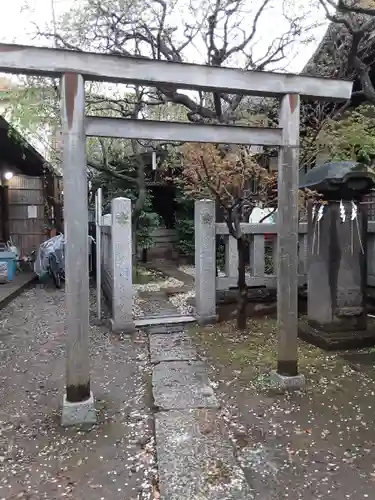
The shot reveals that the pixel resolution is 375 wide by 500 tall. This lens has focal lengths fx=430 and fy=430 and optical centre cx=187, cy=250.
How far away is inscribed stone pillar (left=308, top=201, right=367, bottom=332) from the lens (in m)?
5.78

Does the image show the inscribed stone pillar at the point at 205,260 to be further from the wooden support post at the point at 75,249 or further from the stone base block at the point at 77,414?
the stone base block at the point at 77,414

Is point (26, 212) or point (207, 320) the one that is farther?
point (26, 212)

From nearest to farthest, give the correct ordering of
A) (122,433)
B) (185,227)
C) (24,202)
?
(122,433)
(24,202)
(185,227)

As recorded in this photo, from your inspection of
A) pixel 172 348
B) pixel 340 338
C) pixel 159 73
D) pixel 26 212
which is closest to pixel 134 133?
pixel 159 73

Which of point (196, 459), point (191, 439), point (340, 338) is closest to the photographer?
point (196, 459)

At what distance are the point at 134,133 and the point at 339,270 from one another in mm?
3475

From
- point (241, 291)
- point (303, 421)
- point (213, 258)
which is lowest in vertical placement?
point (303, 421)

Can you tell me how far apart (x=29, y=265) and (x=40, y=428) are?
10113 mm

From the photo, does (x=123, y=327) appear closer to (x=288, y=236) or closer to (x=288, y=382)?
(x=288, y=382)

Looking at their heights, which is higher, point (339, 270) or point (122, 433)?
point (339, 270)

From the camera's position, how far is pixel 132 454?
3180 mm

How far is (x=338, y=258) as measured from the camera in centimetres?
581

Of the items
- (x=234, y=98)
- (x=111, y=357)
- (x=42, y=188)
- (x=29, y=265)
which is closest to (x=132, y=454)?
(x=111, y=357)

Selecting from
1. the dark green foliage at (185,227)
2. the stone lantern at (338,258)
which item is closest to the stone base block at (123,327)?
the stone lantern at (338,258)
